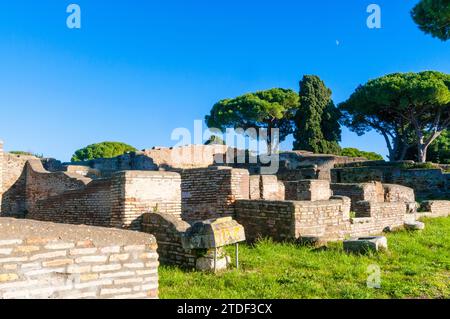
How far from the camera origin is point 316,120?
115 feet

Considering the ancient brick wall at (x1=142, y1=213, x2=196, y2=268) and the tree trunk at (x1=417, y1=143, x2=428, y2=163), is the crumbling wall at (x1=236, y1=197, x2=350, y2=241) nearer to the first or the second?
the ancient brick wall at (x1=142, y1=213, x2=196, y2=268)

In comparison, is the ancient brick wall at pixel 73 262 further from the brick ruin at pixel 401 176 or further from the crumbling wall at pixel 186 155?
the brick ruin at pixel 401 176

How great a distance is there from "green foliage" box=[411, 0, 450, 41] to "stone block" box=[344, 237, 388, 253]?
25.9ft

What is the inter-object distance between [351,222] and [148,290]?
7087mm

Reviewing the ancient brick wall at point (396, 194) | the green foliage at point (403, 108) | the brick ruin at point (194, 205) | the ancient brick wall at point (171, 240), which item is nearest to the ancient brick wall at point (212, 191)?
the brick ruin at point (194, 205)

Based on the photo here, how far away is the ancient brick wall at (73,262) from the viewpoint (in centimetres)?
292

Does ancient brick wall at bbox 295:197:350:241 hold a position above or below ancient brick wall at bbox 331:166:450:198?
below

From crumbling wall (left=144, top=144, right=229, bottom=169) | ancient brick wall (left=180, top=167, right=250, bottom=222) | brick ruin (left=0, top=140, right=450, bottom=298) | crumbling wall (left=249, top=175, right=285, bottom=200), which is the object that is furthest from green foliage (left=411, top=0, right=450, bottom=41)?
crumbling wall (left=144, top=144, right=229, bottom=169)

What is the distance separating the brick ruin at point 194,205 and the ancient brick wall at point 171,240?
16mm

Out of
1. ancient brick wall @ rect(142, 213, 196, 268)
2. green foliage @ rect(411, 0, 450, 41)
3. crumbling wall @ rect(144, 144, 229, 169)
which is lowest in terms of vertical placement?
ancient brick wall @ rect(142, 213, 196, 268)

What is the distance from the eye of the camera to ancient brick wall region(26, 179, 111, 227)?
8172mm

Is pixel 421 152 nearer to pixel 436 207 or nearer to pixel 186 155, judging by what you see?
pixel 436 207

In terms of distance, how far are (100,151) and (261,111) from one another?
27.0m

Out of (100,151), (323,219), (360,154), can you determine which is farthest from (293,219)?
(100,151)
